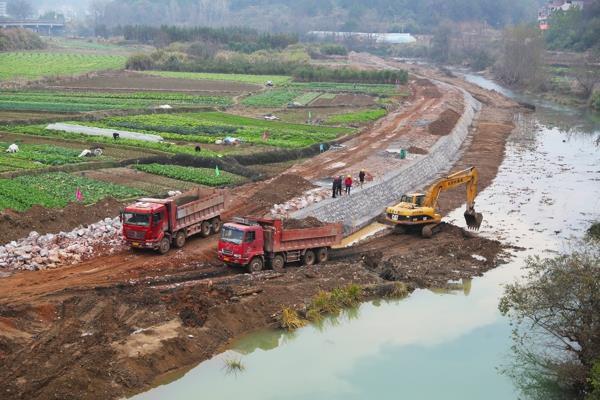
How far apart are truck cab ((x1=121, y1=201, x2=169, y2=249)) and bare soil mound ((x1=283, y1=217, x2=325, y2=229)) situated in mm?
5057

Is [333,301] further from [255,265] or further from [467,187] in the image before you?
[467,187]

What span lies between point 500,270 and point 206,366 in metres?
14.6

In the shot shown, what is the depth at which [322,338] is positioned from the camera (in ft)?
79.0

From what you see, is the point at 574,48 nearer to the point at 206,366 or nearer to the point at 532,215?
the point at 532,215

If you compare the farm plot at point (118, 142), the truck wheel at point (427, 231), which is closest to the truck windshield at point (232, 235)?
the truck wheel at point (427, 231)

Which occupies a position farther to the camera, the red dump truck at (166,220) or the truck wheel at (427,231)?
the truck wheel at (427,231)

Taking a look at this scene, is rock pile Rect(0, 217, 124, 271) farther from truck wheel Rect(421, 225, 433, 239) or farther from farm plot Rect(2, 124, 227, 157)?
farm plot Rect(2, 124, 227, 157)

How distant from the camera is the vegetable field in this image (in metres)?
40.4

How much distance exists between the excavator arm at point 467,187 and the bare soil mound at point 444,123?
1017 inches

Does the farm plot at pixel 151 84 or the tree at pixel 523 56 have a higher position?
the tree at pixel 523 56

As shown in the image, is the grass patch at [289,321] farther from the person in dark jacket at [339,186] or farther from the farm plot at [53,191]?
the farm plot at [53,191]

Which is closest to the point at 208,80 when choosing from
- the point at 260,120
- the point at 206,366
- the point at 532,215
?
the point at 260,120

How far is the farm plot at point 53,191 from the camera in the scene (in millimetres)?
32969

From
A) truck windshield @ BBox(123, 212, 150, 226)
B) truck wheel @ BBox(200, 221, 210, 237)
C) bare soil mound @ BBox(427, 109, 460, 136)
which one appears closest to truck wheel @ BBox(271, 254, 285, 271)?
truck wheel @ BBox(200, 221, 210, 237)
